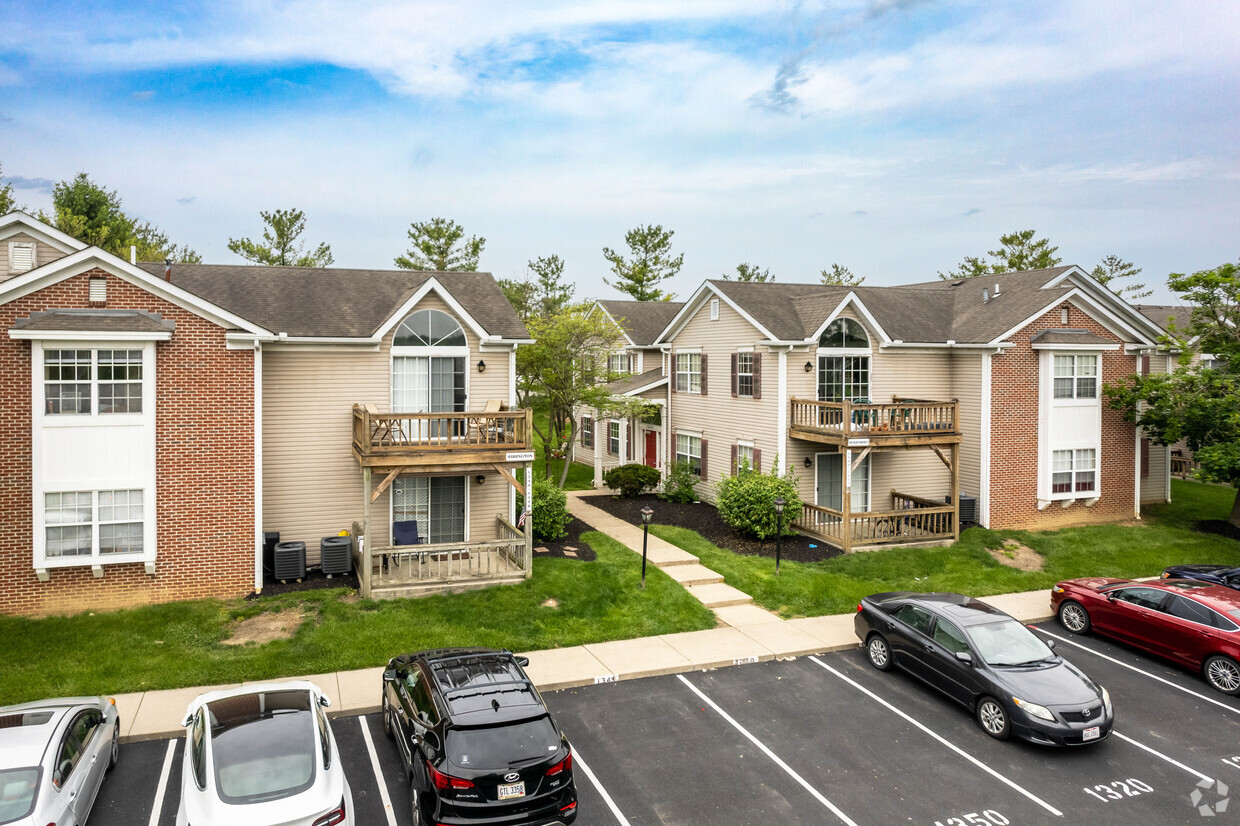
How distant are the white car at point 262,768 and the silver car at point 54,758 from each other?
1.17m

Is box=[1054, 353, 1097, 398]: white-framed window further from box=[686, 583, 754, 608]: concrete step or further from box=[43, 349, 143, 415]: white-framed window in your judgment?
box=[43, 349, 143, 415]: white-framed window

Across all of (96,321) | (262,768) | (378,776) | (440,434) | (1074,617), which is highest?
(96,321)

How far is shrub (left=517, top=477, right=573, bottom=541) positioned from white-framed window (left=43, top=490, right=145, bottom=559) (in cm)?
861

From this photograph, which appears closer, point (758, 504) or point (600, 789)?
point (600, 789)

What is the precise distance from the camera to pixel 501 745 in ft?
27.8

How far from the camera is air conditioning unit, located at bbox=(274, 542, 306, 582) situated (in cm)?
1684

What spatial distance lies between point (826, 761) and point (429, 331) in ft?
43.6

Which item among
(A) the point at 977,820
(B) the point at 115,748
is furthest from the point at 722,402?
(B) the point at 115,748

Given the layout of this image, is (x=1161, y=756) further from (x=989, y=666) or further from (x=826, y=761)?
(x=826, y=761)

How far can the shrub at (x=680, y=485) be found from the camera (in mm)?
26922

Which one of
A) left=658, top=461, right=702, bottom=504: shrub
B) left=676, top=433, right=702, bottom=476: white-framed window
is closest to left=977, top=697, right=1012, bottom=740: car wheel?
left=658, top=461, right=702, bottom=504: shrub

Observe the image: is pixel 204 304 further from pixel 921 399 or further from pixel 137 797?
pixel 921 399

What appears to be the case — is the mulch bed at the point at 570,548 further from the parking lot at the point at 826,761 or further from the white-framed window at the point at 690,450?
the white-framed window at the point at 690,450

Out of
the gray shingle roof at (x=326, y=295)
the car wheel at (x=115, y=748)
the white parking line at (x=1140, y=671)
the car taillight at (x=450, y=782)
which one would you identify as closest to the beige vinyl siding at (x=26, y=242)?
the gray shingle roof at (x=326, y=295)
